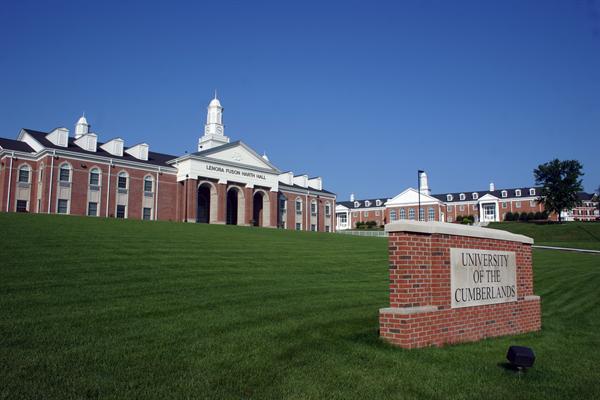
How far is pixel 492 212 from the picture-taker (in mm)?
98125

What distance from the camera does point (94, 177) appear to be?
45781 millimetres

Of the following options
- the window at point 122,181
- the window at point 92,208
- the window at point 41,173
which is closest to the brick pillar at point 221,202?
the window at point 122,181

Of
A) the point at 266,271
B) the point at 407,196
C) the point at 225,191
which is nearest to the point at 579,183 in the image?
the point at 407,196

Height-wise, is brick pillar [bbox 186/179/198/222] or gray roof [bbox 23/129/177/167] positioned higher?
gray roof [bbox 23/129/177/167]

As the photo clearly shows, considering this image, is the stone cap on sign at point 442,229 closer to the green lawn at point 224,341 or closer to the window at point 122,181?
the green lawn at point 224,341

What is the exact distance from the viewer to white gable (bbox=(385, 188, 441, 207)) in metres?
91.5

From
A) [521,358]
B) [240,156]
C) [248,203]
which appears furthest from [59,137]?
[521,358]

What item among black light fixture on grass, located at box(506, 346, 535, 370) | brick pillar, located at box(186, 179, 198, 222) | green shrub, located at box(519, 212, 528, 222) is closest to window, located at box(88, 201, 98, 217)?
brick pillar, located at box(186, 179, 198, 222)

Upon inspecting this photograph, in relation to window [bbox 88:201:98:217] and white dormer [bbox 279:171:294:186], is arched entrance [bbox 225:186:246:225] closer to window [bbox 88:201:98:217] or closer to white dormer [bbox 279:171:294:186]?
white dormer [bbox 279:171:294:186]

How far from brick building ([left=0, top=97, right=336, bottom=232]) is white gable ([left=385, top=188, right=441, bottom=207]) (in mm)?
35950

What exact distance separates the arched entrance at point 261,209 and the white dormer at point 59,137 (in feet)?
70.1

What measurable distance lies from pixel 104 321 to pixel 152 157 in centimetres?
4872

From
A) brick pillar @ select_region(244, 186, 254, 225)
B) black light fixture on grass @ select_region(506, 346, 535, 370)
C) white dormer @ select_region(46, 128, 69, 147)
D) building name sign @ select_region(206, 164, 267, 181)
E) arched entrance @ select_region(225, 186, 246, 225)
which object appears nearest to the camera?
black light fixture on grass @ select_region(506, 346, 535, 370)

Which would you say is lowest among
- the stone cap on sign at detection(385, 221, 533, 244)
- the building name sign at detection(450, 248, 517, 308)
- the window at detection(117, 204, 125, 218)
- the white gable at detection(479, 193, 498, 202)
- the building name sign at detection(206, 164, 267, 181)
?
the building name sign at detection(450, 248, 517, 308)
